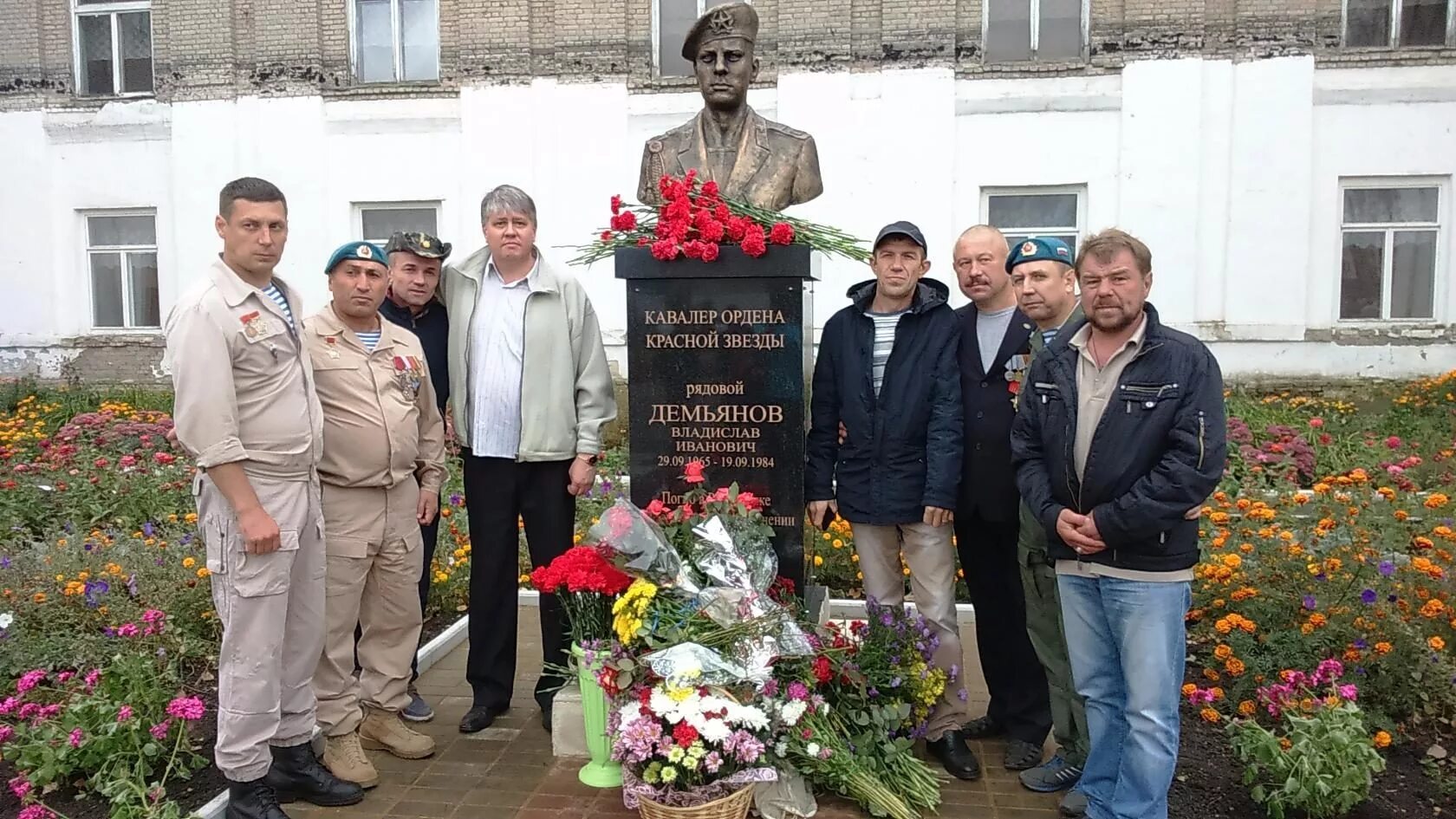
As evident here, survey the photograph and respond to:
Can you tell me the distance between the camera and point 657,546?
340 cm

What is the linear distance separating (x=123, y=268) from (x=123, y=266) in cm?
2

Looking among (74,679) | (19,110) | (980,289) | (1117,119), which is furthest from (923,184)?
(19,110)

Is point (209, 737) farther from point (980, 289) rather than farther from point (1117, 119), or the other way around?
point (1117, 119)

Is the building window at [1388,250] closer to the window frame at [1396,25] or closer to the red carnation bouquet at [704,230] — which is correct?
the window frame at [1396,25]

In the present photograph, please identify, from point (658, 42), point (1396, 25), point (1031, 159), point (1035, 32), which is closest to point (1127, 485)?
point (1031, 159)

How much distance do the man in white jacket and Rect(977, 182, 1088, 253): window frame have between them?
792 centimetres

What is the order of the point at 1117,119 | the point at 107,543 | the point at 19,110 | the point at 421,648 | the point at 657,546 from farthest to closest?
the point at 19,110 → the point at 1117,119 → the point at 107,543 → the point at 421,648 → the point at 657,546

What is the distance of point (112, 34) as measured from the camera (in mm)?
12812

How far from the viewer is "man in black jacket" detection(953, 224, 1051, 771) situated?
361 centimetres

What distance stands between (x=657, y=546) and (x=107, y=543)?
3.79 meters

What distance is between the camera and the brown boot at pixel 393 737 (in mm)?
3803

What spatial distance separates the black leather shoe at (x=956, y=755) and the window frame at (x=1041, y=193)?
8118 mm

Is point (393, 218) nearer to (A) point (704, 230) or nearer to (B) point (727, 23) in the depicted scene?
(B) point (727, 23)

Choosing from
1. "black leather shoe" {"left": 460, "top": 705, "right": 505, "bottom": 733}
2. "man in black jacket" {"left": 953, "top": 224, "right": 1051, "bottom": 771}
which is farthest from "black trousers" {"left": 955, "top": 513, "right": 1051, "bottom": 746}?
"black leather shoe" {"left": 460, "top": 705, "right": 505, "bottom": 733}
